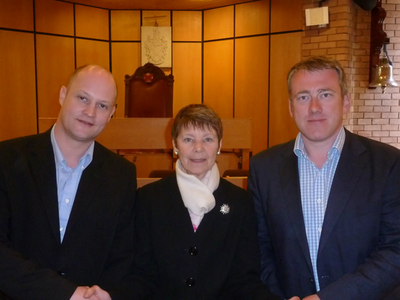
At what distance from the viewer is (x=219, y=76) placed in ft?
26.4

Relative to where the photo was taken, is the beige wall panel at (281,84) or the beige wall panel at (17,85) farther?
the beige wall panel at (281,84)

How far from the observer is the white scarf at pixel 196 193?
183 cm

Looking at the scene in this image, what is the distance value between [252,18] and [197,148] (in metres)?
6.15

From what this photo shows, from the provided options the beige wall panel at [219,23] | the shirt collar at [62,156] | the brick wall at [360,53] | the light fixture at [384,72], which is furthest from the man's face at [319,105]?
the beige wall panel at [219,23]

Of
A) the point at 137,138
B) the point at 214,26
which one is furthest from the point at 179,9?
the point at 137,138

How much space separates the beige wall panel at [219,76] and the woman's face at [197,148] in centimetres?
612

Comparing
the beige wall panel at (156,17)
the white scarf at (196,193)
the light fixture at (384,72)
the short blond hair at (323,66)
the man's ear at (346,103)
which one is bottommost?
the white scarf at (196,193)

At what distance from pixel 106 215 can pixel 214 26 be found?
682 cm

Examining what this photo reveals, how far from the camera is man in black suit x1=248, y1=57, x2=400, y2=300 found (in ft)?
5.68

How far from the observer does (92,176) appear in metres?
1.84

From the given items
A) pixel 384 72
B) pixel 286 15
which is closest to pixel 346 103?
pixel 384 72

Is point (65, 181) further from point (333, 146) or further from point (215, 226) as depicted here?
point (333, 146)

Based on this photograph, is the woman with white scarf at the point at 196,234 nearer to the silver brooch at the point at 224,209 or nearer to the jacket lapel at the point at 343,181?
the silver brooch at the point at 224,209

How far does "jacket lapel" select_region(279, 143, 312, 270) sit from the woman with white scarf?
20 cm
